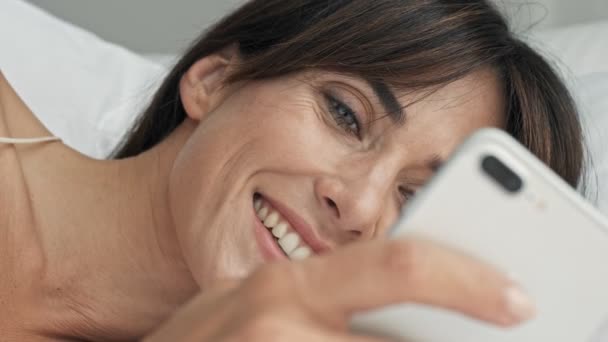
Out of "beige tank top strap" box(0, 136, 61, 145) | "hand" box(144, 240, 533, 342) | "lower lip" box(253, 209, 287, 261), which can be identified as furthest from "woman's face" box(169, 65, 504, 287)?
"hand" box(144, 240, 533, 342)

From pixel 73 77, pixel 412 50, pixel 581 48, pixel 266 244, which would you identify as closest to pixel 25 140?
pixel 73 77

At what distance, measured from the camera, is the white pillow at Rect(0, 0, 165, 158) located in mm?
1234

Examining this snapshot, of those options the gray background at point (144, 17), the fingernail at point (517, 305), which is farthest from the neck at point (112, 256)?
the gray background at point (144, 17)

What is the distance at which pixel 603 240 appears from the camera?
1.78 feet

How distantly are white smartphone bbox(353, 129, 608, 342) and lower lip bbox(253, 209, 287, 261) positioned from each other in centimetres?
32

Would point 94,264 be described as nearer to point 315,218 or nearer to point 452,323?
point 315,218

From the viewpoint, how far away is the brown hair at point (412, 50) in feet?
3.03

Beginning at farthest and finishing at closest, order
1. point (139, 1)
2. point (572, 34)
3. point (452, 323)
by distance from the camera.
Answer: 1. point (139, 1)
2. point (572, 34)
3. point (452, 323)

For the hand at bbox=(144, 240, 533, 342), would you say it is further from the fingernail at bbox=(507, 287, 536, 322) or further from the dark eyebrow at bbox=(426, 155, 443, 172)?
the dark eyebrow at bbox=(426, 155, 443, 172)

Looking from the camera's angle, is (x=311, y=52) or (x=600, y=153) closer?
(x=311, y=52)

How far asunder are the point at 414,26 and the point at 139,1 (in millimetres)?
1013

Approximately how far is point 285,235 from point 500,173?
1.18ft

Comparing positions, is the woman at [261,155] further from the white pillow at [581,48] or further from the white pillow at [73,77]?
the white pillow at [581,48]

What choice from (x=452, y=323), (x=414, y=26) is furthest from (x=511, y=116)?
(x=452, y=323)
